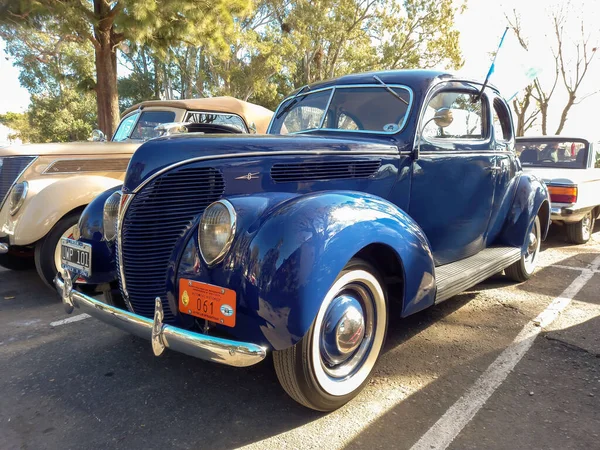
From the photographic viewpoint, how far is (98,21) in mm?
10594

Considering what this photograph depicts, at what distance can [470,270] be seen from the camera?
129 inches

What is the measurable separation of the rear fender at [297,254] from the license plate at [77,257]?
111 centimetres

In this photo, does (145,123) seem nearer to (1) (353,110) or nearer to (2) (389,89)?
(1) (353,110)

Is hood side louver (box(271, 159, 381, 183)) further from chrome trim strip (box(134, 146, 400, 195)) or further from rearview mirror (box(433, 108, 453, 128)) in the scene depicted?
rearview mirror (box(433, 108, 453, 128))

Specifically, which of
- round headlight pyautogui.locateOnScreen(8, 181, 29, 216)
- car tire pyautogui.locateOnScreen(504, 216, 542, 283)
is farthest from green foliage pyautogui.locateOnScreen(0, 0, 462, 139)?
car tire pyautogui.locateOnScreen(504, 216, 542, 283)

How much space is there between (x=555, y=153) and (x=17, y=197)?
7683mm

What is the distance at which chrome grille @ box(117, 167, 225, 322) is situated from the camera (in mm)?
2197

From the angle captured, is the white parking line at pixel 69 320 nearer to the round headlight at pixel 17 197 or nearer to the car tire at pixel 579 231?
the round headlight at pixel 17 197

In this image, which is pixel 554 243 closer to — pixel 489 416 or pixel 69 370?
pixel 489 416

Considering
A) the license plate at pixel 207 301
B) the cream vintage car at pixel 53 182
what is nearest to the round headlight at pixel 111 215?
the cream vintage car at pixel 53 182

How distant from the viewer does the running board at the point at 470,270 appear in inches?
113

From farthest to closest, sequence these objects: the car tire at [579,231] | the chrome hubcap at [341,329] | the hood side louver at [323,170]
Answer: the car tire at [579,231] → the hood side louver at [323,170] → the chrome hubcap at [341,329]

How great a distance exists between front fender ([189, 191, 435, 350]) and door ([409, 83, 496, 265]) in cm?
111

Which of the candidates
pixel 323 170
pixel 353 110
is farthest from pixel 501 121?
pixel 323 170
